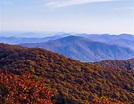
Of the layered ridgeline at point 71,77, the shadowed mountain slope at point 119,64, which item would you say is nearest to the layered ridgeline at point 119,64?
the shadowed mountain slope at point 119,64

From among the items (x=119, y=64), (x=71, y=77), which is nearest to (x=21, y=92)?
(x=71, y=77)

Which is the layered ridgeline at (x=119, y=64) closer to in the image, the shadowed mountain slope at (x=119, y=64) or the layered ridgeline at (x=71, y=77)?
the shadowed mountain slope at (x=119, y=64)

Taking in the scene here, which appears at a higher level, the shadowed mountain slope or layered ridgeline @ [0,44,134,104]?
layered ridgeline @ [0,44,134,104]

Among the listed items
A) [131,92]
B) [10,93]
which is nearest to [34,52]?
[131,92]

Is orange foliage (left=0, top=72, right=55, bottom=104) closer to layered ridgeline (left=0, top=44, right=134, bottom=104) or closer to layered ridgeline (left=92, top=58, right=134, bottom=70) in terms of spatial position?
layered ridgeline (left=0, top=44, right=134, bottom=104)

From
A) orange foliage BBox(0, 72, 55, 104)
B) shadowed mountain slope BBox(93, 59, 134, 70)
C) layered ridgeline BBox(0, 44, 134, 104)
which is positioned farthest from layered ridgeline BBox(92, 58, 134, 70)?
orange foliage BBox(0, 72, 55, 104)

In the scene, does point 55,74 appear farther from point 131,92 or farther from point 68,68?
point 131,92

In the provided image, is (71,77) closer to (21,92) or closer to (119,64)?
(21,92)

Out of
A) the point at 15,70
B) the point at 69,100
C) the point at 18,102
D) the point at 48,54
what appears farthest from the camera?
the point at 48,54
